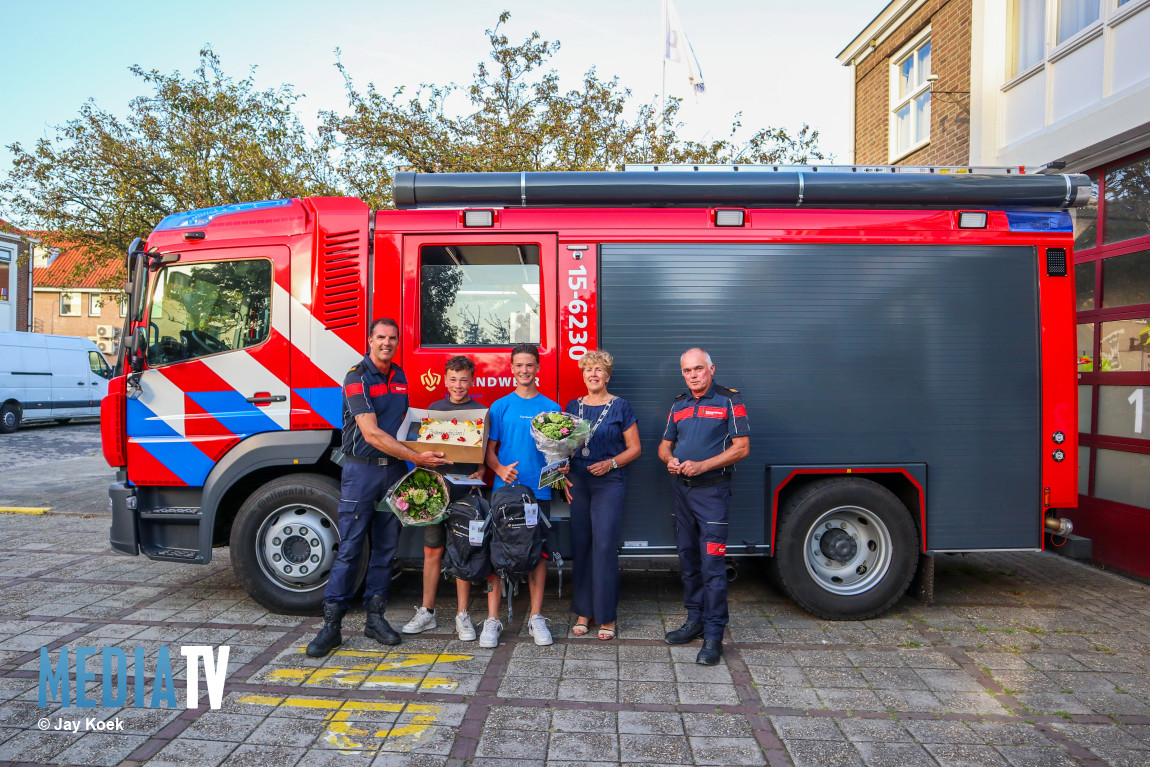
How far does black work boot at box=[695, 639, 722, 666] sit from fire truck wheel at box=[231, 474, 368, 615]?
2.25m

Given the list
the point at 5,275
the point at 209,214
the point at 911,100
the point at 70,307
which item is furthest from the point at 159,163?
the point at 70,307

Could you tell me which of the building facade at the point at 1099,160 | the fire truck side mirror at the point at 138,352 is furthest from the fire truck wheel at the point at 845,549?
the fire truck side mirror at the point at 138,352

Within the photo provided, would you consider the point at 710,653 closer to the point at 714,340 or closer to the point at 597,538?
the point at 597,538

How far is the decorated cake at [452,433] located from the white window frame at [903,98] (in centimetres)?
911

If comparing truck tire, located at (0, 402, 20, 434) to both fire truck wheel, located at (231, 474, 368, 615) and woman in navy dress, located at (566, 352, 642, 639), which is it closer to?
fire truck wheel, located at (231, 474, 368, 615)

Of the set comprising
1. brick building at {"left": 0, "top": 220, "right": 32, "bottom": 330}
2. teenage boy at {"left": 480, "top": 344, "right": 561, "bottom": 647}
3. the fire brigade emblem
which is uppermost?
brick building at {"left": 0, "top": 220, "right": 32, "bottom": 330}

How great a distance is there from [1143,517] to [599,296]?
198 inches

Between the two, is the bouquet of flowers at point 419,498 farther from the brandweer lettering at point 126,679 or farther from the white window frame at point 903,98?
the white window frame at point 903,98

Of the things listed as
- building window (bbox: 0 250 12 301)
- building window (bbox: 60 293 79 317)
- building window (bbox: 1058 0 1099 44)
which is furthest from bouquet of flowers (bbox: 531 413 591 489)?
building window (bbox: 60 293 79 317)

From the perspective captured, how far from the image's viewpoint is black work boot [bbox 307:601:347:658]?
427 centimetres

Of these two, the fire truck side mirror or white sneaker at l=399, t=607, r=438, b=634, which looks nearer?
white sneaker at l=399, t=607, r=438, b=634

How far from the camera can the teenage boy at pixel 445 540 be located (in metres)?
4.45

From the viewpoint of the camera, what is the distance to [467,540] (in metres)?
4.45

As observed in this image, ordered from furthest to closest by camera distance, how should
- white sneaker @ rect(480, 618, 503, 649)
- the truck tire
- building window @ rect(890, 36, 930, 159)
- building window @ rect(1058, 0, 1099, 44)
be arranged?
the truck tire → building window @ rect(890, 36, 930, 159) → building window @ rect(1058, 0, 1099, 44) → white sneaker @ rect(480, 618, 503, 649)
